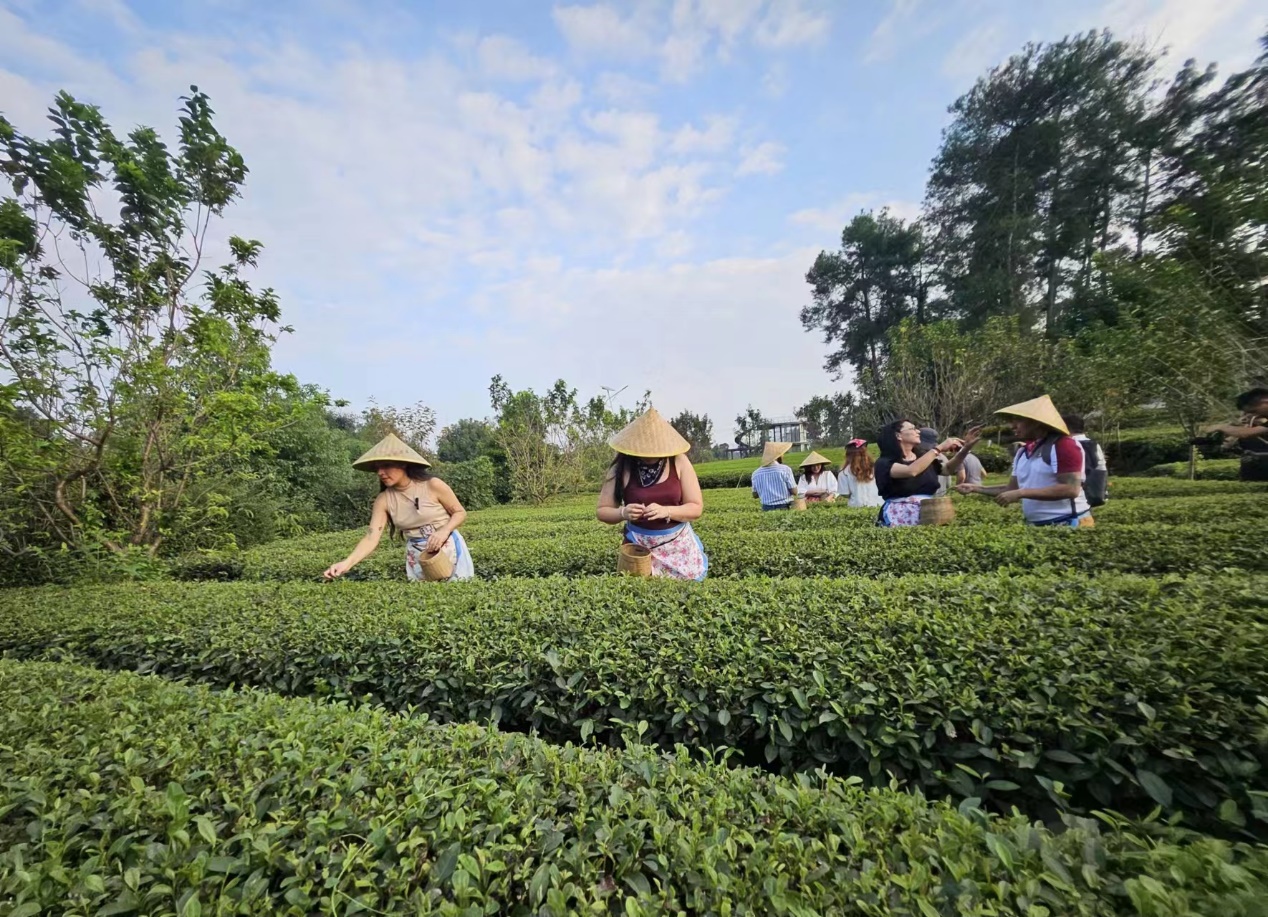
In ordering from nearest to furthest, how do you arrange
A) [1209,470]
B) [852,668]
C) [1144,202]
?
1. [852,668]
2. [1209,470]
3. [1144,202]

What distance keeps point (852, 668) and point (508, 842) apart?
1.52 metres

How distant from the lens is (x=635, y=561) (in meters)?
3.81

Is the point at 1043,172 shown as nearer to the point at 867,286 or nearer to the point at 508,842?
the point at 867,286

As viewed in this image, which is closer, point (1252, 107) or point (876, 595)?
point (876, 595)

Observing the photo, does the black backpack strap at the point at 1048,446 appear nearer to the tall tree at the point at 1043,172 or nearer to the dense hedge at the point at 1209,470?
the dense hedge at the point at 1209,470

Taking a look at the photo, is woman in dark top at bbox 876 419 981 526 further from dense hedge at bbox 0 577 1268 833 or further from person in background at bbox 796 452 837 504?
person in background at bbox 796 452 837 504

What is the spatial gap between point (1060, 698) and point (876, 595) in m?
1.03

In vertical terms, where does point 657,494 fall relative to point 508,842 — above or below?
above

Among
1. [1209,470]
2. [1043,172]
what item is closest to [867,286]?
[1043,172]

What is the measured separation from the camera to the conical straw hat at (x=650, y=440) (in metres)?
3.69

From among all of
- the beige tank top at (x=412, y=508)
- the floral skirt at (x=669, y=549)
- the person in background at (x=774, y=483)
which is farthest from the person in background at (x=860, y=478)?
the beige tank top at (x=412, y=508)

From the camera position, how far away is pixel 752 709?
7.06ft

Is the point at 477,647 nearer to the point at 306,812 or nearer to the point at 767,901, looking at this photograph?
the point at 306,812

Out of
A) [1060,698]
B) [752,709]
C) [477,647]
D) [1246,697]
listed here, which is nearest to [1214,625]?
[1246,697]
